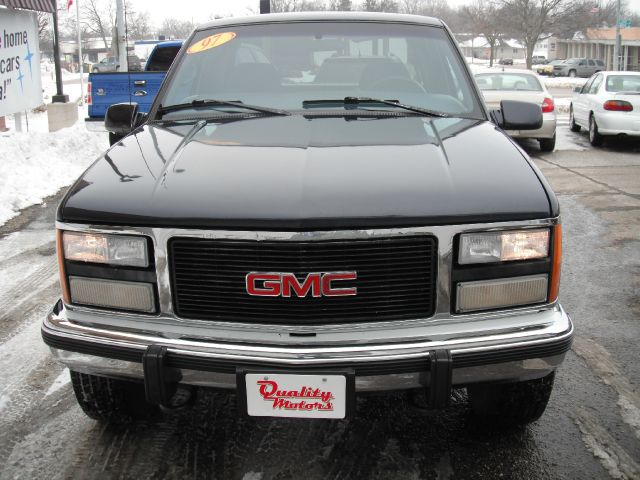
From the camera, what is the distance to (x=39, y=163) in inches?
379

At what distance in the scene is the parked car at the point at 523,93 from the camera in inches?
465

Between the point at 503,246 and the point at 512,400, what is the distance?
80cm

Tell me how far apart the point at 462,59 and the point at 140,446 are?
260 cm

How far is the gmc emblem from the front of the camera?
228cm

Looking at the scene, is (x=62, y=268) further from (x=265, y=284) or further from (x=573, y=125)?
(x=573, y=125)

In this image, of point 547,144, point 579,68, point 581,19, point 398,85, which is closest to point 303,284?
point 398,85

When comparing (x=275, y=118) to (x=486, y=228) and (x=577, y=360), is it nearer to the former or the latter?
(x=486, y=228)

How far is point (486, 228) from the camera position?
7.66ft

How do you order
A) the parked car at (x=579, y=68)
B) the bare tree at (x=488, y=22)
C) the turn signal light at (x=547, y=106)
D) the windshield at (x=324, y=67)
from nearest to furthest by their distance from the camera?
the windshield at (x=324, y=67), the turn signal light at (x=547, y=106), the parked car at (x=579, y=68), the bare tree at (x=488, y=22)

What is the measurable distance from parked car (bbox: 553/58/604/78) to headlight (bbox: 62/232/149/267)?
56703 mm

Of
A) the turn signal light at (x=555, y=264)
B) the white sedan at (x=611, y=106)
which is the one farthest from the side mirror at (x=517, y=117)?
the white sedan at (x=611, y=106)

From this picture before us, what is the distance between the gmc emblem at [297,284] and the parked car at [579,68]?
56543 mm

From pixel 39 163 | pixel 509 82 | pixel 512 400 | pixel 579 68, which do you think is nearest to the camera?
pixel 512 400

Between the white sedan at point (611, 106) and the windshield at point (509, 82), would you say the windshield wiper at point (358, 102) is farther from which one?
the white sedan at point (611, 106)
